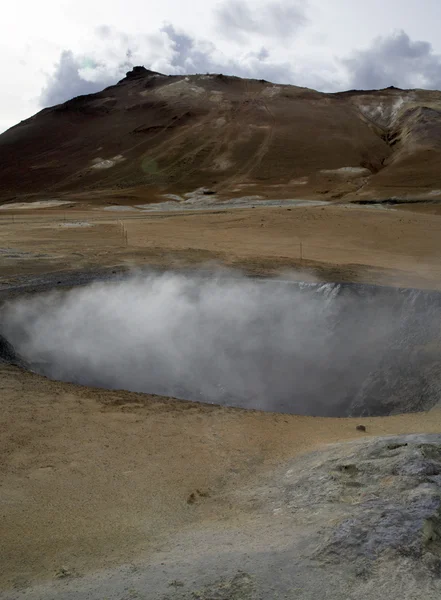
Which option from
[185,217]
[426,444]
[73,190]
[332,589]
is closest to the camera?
[332,589]

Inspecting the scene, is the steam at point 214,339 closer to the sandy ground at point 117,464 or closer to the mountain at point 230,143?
the sandy ground at point 117,464

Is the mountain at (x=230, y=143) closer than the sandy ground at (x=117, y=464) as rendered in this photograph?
No

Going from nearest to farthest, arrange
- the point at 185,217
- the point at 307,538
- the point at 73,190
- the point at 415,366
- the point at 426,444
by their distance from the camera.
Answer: the point at 307,538 → the point at 426,444 → the point at 415,366 → the point at 185,217 → the point at 73,190

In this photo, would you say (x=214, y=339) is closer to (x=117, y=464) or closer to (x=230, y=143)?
(x=117, y=464)

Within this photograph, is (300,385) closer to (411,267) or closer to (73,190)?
(411,267)

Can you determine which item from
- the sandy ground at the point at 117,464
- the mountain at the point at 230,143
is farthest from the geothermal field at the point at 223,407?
the mountain at the point at 230,143

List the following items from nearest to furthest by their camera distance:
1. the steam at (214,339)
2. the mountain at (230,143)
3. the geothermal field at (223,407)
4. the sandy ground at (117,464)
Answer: the geothermal field at (223,407)
the sandy ground at (117,464)
the steam at (214,339)
the mountain at (230,143)

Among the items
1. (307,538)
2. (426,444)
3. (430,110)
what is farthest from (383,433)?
(430,110)
